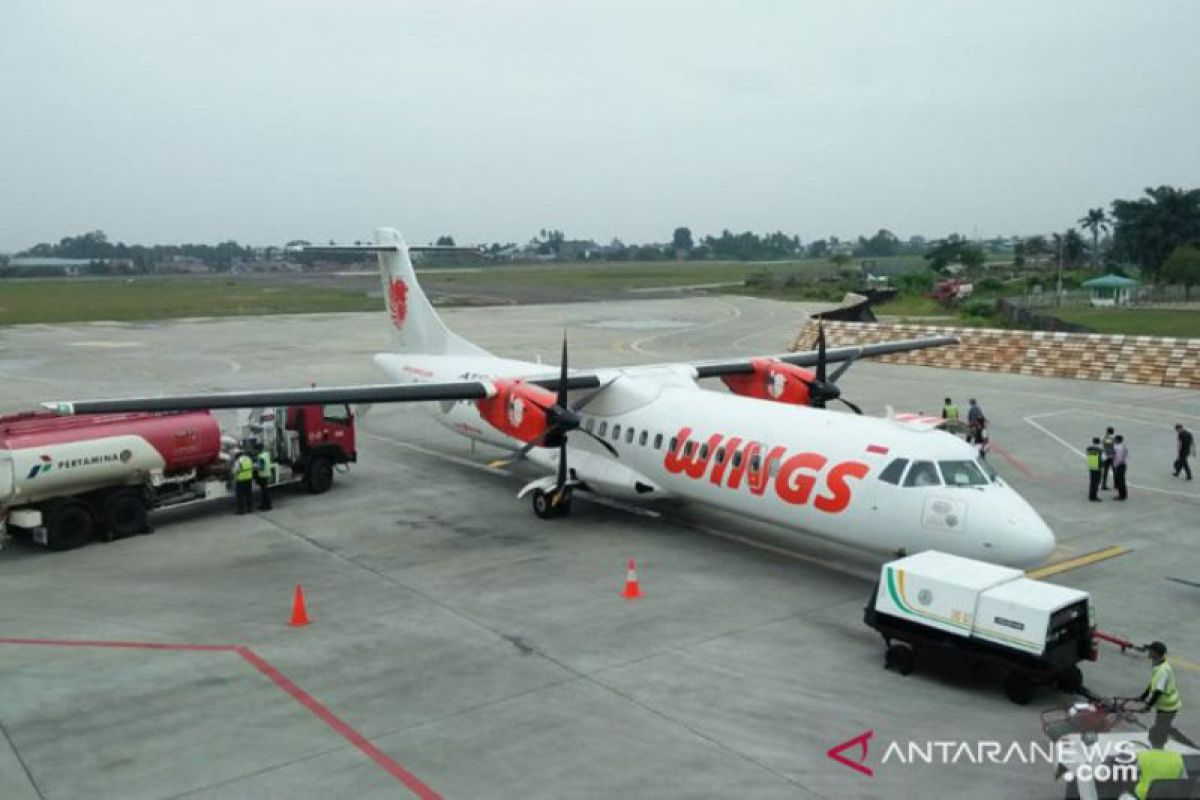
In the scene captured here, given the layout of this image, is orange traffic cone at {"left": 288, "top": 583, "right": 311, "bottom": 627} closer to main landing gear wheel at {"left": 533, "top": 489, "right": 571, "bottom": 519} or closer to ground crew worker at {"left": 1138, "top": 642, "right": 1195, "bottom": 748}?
main landing gear wheel at {"left": 533, "top": 489, "right": 571, "bottom": 519}

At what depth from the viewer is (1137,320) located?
178 ft

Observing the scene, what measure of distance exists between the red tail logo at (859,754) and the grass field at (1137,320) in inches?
1678

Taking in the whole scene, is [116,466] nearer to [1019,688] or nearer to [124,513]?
[124,513]

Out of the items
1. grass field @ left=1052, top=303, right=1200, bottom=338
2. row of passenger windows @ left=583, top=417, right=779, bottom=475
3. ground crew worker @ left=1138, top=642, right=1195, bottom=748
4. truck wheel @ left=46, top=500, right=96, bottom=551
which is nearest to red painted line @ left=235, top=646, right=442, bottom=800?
truck wheel @ left=46, top=500, right=96, bottom=551

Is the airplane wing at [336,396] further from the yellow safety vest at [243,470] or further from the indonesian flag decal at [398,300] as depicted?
the indonesian flag decal at [398,300]

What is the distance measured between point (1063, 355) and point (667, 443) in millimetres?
27232

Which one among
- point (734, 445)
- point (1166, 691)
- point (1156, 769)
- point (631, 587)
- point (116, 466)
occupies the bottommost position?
point (631, 587)

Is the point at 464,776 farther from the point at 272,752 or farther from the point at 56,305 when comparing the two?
the point at 56,305

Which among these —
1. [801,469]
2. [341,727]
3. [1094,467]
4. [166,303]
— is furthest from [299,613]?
[166,303]

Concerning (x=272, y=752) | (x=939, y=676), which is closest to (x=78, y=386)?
(x=272, y=752)

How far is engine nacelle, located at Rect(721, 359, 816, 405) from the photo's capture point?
21438 millimetres

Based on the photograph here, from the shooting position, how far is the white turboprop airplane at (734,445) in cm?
1367

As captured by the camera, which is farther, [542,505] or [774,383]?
[774,383]

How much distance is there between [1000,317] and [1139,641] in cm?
4925
